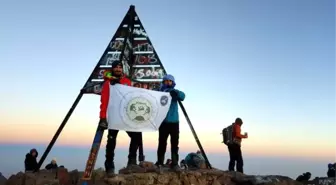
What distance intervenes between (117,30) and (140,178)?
4.47 meters

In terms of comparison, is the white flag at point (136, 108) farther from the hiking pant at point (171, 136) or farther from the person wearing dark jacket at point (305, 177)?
the person wearing dark jacket at point (305, 177)

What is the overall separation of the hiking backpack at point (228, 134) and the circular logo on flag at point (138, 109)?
409 cm

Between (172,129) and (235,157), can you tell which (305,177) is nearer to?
(235,157)

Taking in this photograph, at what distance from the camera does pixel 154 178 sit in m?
8.38

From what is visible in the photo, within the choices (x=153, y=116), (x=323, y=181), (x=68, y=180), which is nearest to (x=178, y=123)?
(x=153, y=116)

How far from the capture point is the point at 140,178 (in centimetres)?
812

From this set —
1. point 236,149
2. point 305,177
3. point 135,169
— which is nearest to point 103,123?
point 135,169

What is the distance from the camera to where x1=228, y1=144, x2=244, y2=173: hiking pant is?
1188cm

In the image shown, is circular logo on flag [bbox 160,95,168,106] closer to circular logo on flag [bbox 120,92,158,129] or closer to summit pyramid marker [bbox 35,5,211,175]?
circular logo on flag [bbox 120,92,158,129]

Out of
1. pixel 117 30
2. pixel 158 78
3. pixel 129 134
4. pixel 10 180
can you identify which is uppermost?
pixel 117 30

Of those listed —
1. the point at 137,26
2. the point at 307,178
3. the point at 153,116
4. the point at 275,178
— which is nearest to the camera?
the point at 153,116

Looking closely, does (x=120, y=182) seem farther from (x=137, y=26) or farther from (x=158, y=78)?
(x=137, y=26)

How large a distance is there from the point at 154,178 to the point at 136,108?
1692mm

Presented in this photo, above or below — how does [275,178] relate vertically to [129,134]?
below
